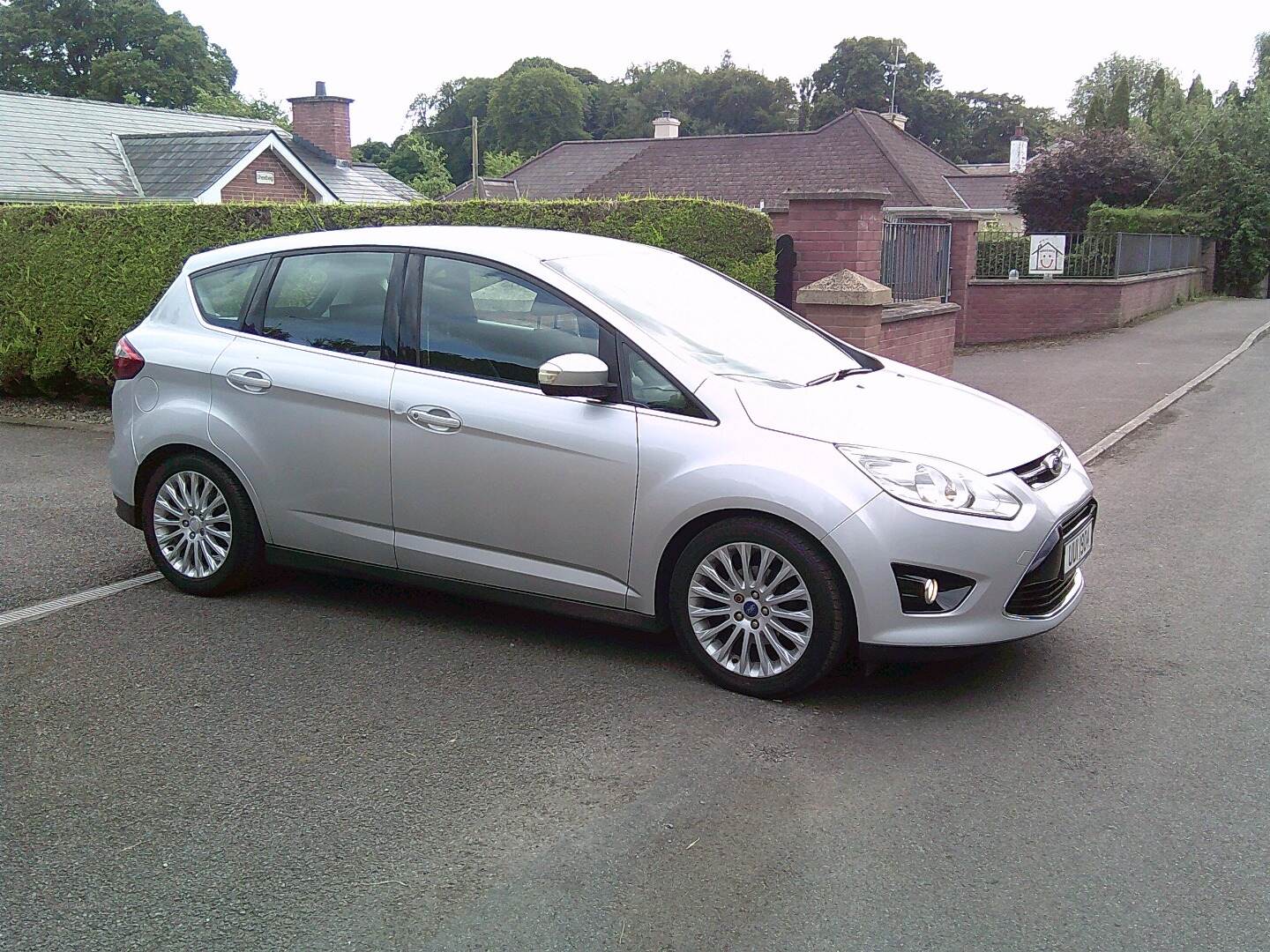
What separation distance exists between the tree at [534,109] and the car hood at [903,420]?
313 feet

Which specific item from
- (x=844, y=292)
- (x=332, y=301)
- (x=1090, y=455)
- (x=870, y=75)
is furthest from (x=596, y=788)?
(x=870, y=75)

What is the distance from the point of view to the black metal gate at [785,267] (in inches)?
420

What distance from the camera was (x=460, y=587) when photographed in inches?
208

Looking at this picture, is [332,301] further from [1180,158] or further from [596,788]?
[1180,158]

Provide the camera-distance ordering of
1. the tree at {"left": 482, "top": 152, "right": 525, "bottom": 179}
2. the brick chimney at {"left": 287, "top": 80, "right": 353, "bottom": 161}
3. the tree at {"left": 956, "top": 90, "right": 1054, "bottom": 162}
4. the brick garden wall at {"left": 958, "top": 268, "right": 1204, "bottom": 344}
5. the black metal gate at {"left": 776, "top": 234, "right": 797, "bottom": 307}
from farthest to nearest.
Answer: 1. the tree at {"left": 956, "top": 90, "right": 1054, "bottom": 162}
2. the tree at {"left": 482, "top": 152, "right": 525, "bottom": 179}
3. the brick chimney at {"left": 287, "top": 80, "right": 353, "bottom": 161}
4. the brick garden wall at {"left": 958, "top": 268, "right": 1204, "bottom": 344}
5. the black metal gate at {"left": 776, "top": 234, "right": 797, "bottom": 307}

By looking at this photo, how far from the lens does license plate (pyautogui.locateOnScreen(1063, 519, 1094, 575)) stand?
4.68 metres

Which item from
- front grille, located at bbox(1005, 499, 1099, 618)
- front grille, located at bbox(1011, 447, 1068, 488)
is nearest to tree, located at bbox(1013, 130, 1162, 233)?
front grille, located at bbox(1011, 447, 1068, 488)

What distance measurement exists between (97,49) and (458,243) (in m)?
86.3

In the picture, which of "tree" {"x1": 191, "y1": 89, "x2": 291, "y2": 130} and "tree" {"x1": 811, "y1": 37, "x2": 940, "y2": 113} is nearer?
"tree" {"x1": 191, "y1": 89, "x2": 291, "y2": 130}

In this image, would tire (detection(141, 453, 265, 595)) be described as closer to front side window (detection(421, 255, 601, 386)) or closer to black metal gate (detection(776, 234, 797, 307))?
front side window (detection(421, 255, 601, 386))

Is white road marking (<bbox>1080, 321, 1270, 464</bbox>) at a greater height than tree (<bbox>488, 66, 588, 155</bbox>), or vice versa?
tree (<bbox>488, 66, 588, 155</bbox>)

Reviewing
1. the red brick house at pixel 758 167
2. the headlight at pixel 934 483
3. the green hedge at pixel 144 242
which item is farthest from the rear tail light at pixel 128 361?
the red brick house at pixel 758 167

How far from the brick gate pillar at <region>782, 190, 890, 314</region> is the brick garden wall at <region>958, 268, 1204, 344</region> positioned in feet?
34.9

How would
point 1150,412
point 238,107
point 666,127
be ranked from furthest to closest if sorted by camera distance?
point 238,107 < point 666,127 < point 1150,412
